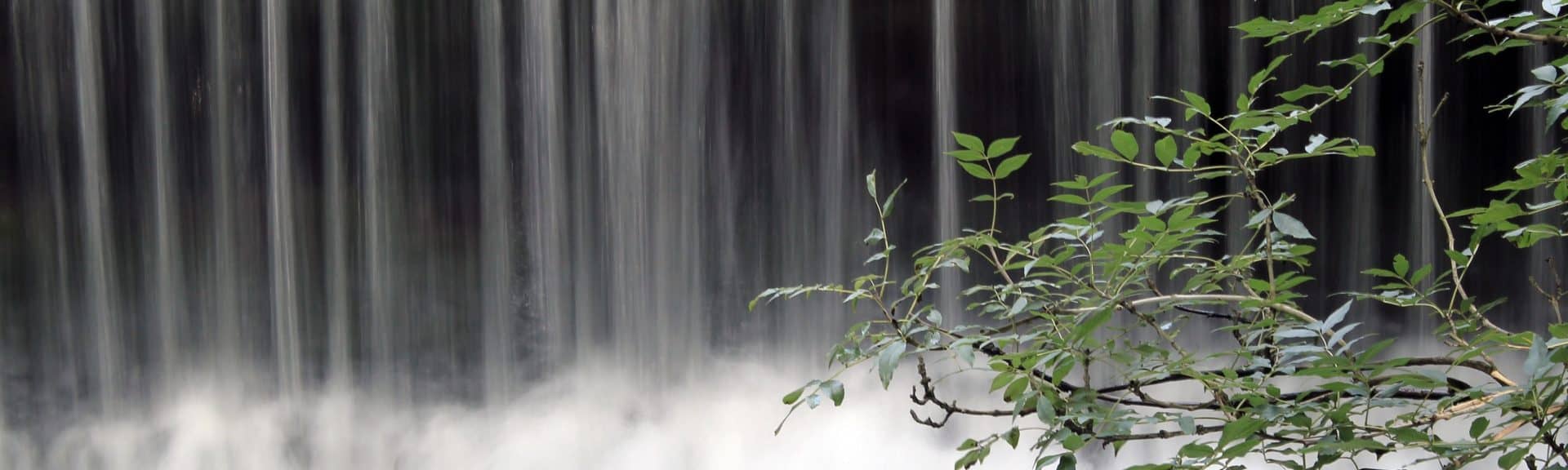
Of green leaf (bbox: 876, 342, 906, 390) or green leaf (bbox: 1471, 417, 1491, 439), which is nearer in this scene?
green leaf (bbox: 1471, 417, 1491, 439)

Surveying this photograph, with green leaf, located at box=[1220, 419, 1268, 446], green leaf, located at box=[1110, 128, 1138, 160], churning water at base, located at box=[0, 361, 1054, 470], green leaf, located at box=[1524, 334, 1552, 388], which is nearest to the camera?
green leaf, located at box=[1524, 334, 1552, 388]

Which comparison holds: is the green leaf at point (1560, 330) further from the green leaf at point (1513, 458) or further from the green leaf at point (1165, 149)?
the green leaf at point (1165, 149)

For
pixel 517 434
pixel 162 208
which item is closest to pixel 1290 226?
pixel 517 434

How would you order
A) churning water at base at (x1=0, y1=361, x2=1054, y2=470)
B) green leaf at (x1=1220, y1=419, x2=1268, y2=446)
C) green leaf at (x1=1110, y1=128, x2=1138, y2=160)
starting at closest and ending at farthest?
green leaf at (x1=1220, y1=419, x2=1268, y2=446) < green leaf at (x1=1110, y1=128, x2=1138, y2=160) < churning water at base at (x1=0, y1=361, x2=1054, y2=470)

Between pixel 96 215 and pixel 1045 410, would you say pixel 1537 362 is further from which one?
pixel 96 215

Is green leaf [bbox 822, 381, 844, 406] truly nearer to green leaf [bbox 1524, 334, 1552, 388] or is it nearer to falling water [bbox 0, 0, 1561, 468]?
green leaf [bbox 1524, 334, 1552, 388]

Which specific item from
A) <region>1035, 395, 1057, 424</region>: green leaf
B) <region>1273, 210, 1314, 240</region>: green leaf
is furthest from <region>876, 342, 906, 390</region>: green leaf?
<region>1273, 210, 1314, 240</region>: green leaf

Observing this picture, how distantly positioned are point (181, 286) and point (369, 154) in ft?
2.76

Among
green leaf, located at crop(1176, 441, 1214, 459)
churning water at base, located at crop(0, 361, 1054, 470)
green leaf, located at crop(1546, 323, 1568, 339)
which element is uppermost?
green leaf, located at crop(1546, 323, 1568, 339)

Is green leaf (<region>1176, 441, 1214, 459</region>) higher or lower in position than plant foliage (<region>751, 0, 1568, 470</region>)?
lower

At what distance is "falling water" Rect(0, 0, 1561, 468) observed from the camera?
4.08 metres

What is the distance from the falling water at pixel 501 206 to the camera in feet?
13.4

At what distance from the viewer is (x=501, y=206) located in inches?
166

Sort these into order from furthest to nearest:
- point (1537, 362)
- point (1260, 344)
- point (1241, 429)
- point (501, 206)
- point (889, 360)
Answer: point (501, 206) < point (1260, 344) < point (889, 360) < point (1241, 429) < point (1537, 362)
